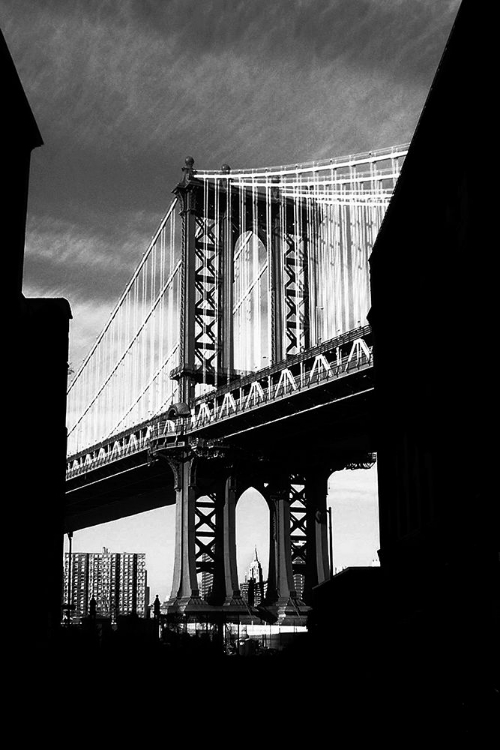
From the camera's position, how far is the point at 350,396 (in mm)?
53875

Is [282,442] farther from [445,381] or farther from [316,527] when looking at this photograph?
[445,381]

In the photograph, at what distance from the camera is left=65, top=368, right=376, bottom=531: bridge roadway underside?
57312mm

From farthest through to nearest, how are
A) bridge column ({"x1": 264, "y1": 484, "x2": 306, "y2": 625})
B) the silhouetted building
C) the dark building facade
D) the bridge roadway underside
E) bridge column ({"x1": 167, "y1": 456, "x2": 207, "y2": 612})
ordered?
bridge column ({"x1": 264, "y1": 484, "x2": 306, "y2": 625})
bridge column ({"x1": 167, "y1": 456, "x2": 207, "y2": 612})
the bridge roadway underside
the silhouetted building
the dark building facade

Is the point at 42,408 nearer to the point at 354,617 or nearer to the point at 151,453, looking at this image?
the point at 354,617

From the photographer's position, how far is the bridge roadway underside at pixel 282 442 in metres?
57.3

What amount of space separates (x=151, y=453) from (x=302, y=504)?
12.1m

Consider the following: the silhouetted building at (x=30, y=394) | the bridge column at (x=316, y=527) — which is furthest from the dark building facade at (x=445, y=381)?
the bridge column at (x=316, y=527)

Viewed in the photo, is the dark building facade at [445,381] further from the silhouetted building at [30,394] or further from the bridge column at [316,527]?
the bridge column at [316,527]

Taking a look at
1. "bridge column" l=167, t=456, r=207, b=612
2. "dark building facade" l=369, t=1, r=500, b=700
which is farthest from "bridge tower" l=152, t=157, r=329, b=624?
"dark building facade" l=369, t=1, r=500, b=700

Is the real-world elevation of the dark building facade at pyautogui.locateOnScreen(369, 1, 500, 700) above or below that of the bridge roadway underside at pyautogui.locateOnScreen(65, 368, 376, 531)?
below

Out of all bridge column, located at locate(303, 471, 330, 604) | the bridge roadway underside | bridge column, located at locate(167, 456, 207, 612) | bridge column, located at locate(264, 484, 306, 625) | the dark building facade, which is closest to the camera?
the dark building facade

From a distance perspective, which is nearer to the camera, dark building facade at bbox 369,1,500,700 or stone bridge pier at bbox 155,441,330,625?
dark building facade at bbox 369,1,500,700

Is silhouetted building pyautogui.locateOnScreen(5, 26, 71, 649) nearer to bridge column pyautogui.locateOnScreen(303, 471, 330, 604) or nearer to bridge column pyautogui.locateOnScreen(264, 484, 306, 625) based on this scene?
bridge column pyautogui.locateOnScreen(264, 484, 306, 625)

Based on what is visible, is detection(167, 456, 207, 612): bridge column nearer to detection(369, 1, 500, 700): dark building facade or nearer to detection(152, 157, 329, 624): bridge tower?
detection(152, 157, 329, 624): bridge tower
